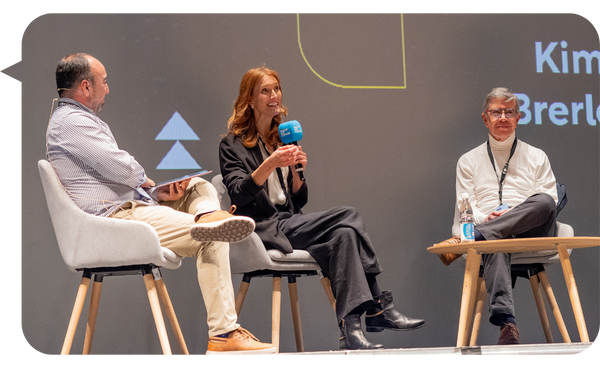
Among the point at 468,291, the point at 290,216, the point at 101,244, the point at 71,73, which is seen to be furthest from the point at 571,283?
the point at 71,73

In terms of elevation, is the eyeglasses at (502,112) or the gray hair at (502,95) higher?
the gray hair at (502,95)

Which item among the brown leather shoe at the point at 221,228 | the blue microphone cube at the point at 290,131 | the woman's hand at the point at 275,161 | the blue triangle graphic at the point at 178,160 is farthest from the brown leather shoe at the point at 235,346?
the blue triangle graphic at the point at 178,160

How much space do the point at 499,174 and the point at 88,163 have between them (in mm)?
2378

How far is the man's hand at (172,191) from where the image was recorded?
114 inches

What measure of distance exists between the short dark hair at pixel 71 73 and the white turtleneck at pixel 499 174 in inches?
88.1

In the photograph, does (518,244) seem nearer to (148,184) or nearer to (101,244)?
(148,184)

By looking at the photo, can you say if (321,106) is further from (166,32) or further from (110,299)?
(110,299)

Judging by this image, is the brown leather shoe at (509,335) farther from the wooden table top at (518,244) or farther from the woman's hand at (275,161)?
the woman's hand at (275,161)

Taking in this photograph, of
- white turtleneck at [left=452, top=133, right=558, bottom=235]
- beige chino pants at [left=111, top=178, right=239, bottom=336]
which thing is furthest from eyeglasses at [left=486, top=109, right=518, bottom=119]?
beige chino pants at [left=111, top=178, right=239, bottom=336]

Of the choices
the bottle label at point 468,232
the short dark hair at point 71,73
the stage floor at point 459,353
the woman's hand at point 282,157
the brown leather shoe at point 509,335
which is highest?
the short dark hair at point 71,73

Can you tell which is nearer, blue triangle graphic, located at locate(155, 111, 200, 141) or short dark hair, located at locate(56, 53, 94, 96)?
short dark hair, located at locate(56, 53, 94, 96)

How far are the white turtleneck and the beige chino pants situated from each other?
1.60 meters

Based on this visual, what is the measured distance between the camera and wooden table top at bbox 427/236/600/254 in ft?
9.14

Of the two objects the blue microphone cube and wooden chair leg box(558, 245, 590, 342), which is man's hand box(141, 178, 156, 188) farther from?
wooden chair leg box(558, 245, 590, 342)
